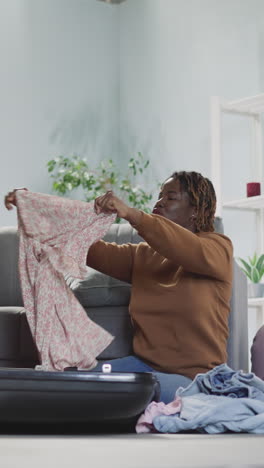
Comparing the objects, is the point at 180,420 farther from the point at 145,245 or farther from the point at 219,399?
the point at 145,245

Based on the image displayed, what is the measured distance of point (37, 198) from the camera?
1875 millimetres

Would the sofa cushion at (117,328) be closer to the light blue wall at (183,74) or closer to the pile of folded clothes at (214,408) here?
the pile of folded clothes at (214,408)

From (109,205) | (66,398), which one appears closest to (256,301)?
(109,205)

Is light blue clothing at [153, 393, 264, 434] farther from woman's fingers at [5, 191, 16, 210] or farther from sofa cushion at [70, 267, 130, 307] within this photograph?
sofa cushion at [70, 267, 130, 307]

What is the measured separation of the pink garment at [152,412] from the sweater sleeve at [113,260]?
1.32m

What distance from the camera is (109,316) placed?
9.01ft

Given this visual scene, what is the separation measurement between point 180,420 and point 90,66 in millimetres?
5094

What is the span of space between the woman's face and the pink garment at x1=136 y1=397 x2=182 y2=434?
1.34m

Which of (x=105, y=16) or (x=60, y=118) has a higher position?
(x=105, y=16)

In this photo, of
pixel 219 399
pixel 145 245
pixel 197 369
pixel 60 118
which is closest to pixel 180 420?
pixel 219 399

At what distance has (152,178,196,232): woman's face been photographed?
2402mm

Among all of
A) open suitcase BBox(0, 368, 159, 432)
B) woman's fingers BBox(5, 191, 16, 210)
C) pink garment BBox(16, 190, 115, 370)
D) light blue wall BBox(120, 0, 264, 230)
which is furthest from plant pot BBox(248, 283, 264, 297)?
open suitcase BBox(0, 368, 159, 432)

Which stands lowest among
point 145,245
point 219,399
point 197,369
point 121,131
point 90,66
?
point 197,369

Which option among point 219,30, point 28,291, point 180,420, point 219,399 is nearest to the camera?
point 180,420
